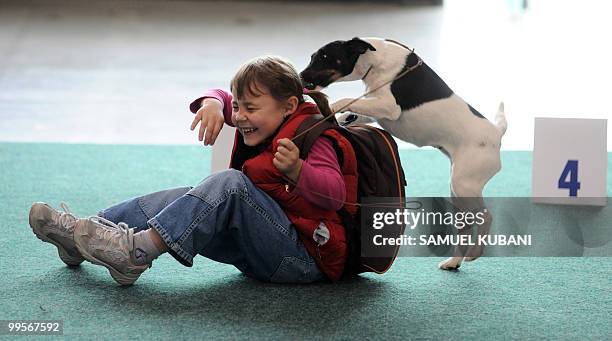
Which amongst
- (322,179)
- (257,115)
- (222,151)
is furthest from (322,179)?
(222,151)

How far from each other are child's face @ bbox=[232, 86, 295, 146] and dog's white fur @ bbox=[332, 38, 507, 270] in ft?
0.45

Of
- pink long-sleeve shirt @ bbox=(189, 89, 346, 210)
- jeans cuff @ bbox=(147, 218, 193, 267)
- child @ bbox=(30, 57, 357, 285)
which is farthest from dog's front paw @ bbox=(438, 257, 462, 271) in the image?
Result: jeans cuff @ bbox=(147, 218, 193, 267)

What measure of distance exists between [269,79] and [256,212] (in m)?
0.27

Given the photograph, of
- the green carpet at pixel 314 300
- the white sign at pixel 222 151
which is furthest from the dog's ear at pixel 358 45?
the white sign at pixel 222 151

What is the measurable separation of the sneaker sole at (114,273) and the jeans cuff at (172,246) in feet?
0.46

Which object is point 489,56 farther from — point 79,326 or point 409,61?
point 79,326

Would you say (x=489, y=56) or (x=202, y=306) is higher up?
(x=489, y=56)

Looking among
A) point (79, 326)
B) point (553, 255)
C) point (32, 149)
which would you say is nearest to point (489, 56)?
point (32, 149)

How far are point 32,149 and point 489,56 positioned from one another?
3426mm

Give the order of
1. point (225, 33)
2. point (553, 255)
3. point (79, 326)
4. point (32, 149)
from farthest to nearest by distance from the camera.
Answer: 1. point (225, 33)
2. point (32, 149)
3. point (553, 255)
4. point (79, 326)

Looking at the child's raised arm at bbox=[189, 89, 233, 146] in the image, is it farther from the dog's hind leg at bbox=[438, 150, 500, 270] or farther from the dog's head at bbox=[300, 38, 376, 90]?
the dog's hind leg at bbox=[438, 150, 500, 270]

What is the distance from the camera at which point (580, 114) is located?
4.23 m

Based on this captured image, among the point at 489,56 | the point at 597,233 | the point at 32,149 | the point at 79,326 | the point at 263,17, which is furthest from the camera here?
the point at 263,17

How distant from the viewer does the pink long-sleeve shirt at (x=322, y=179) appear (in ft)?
5.69
